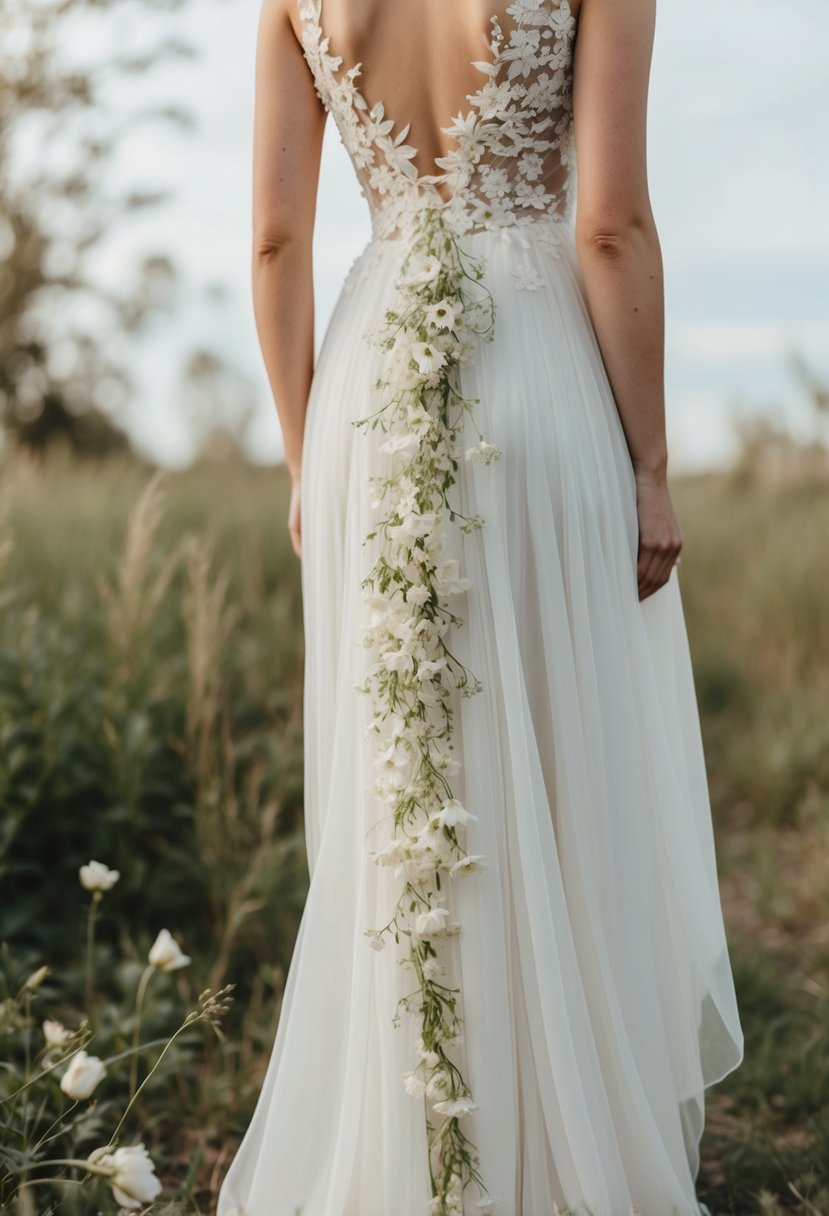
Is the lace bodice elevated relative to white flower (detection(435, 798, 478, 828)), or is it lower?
elevated

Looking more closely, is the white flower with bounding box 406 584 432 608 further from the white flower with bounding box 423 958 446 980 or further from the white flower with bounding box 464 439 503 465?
the white flower with bounding box 423 958 446 980

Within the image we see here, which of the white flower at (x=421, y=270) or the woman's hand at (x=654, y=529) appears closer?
the white flower at (x=421, y=270)

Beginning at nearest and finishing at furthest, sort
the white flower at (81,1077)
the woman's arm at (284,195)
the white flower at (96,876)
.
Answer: the white flower at (81,1077) < the white flower at (96,876) < the woman's arm at (284,195)

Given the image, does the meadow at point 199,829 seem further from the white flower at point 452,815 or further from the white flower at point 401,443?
the white flower at point 401,443

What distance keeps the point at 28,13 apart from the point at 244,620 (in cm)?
364

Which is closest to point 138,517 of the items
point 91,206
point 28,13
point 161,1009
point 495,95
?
point 161,1009

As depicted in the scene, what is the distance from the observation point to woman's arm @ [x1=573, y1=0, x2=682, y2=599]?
5.83 feet

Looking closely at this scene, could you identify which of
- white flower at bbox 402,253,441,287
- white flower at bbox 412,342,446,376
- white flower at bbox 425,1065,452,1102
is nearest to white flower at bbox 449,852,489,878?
white flower at bbox 425,1065,452,1102

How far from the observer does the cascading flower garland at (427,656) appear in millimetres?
1774

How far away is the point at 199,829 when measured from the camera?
3164mm

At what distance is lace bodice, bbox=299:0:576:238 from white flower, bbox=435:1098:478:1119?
137 cm

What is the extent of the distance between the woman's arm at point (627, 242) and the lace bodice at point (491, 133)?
0.20 feet

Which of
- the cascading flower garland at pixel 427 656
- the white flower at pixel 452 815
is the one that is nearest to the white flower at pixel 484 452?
the cascading flower garland at pixel 427 656

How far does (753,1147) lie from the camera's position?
7.37ft
